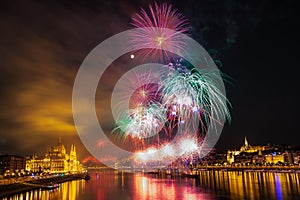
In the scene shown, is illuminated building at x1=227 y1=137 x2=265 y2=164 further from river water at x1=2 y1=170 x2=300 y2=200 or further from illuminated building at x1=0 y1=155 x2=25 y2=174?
illuminated building at x1=0 y1=155 x2=25 y2=174

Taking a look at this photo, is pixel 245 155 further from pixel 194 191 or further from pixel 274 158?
pixel 194 191

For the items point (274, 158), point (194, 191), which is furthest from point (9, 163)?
point (274, 158)

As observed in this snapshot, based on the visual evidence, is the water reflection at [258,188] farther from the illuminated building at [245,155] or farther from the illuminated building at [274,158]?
the illuminated building at [245,155]

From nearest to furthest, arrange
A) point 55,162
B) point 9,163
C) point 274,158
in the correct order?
point 9,163
point 274,158
point 55,162

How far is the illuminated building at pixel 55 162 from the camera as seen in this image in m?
117

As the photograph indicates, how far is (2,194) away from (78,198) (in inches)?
379

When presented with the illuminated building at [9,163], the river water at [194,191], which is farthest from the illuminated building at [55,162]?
the river water at [194,191]

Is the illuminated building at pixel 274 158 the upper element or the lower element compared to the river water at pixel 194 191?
upper

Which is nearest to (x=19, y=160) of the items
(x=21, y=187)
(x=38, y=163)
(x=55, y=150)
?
(x=38, y=163)

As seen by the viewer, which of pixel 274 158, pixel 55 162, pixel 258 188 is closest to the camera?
pixel 258 188

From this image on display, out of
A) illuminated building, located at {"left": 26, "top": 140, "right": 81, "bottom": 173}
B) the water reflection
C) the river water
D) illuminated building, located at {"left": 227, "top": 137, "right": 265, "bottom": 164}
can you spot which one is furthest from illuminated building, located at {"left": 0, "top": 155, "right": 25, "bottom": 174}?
illuminated building, located at {"left": 227, "top": 137, "right": 265, "bottom": 164}

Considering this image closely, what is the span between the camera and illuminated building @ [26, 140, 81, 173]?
385ft

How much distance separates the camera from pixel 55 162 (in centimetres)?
12200

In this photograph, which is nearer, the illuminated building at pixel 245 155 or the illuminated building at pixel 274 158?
the illuminated building at pixel 274 158
